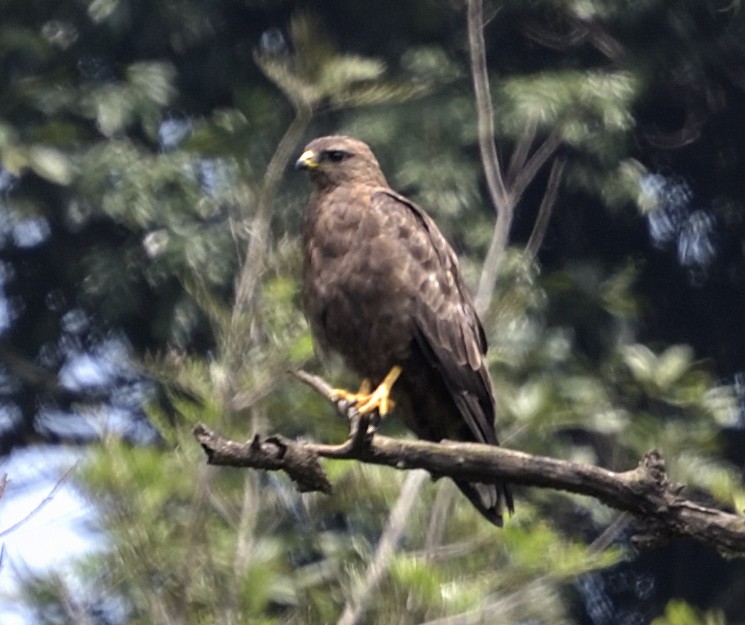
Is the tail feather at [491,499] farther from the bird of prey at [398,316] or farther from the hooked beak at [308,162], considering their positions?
the hooked beak at [308,162]

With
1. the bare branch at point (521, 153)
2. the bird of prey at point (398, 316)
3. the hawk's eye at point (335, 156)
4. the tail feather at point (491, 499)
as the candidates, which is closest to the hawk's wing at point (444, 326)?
the bird of prey at point (398, 316)

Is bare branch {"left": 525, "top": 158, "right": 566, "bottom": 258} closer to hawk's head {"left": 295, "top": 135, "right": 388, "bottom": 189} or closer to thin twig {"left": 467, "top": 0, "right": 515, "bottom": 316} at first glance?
thin twig {"left": 467, "top": 0, "right": 515, "bottom": 316}

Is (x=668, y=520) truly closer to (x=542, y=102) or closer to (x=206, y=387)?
(x=206, y=387)

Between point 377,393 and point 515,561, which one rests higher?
point 377,393

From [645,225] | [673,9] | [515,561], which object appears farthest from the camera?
[645,225]

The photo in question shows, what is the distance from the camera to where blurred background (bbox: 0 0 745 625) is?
22.0 ft

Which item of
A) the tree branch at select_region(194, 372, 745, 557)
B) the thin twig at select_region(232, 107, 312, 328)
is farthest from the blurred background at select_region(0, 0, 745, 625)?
the tree branch at select_region(194, 372, 745, 557)

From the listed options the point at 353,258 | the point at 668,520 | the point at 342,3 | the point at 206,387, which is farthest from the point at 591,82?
the point at 668,520

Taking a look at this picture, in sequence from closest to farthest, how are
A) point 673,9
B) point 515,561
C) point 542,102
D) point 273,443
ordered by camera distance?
1. point 273,443
2. point 515,561
3. point 542,102
4. point 673,9

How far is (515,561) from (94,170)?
306cm

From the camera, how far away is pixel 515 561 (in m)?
6.68

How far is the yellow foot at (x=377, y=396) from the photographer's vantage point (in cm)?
557

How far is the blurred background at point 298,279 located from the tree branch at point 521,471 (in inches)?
47.4

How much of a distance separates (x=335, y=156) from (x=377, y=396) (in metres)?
0.91
